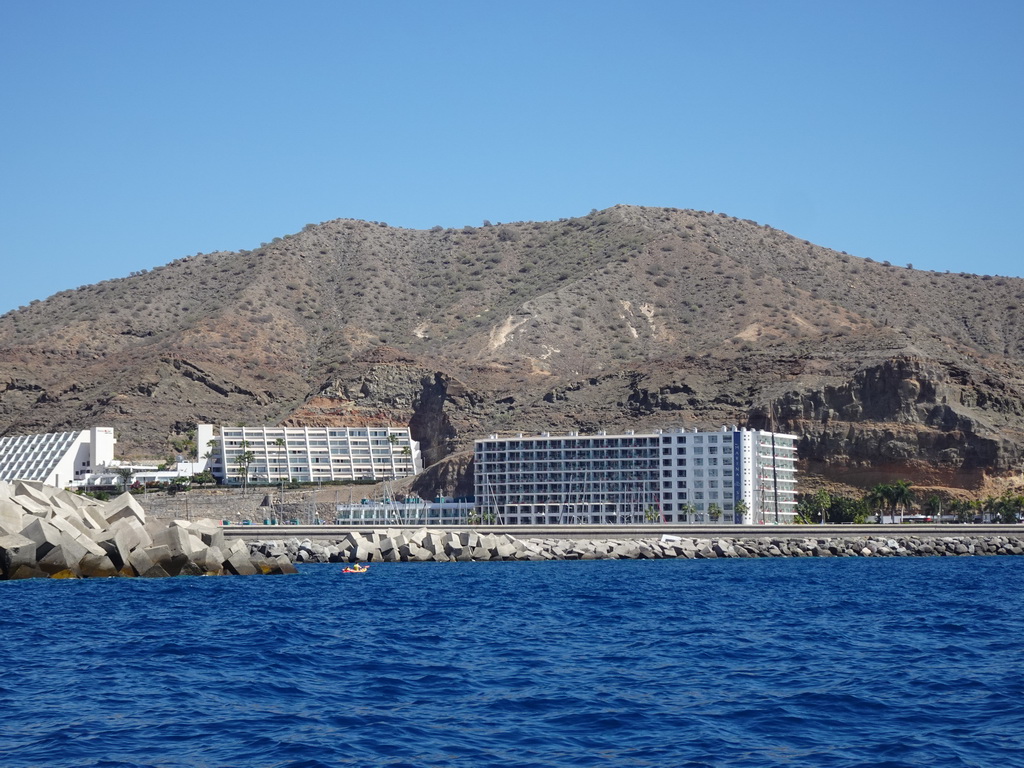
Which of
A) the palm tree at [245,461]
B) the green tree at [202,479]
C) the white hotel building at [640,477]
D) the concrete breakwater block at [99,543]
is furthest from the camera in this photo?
the green tree at [202,479]

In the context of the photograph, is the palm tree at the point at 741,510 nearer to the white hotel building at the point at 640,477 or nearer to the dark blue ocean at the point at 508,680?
the white hotel building at the point at 640,477

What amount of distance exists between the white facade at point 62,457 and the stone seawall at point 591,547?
7877 cm

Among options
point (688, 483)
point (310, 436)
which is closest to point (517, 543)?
point (688, 483)

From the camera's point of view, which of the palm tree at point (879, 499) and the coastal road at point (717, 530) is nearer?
the coastal road at point (717, 530)

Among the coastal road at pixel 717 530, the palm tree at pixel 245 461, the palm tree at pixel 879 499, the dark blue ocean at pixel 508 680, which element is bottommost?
the coastal road at pixel 717 530

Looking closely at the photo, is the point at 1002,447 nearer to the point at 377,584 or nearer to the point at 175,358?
the point at 377,584

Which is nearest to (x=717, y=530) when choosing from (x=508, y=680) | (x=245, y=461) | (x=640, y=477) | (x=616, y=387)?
(x=640, y=477)

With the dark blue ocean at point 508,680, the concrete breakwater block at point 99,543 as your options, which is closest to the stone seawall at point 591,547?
the concrete breakwater block at point 99,543

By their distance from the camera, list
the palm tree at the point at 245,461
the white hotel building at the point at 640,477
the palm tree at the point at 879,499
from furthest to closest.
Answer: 1. the palm tree at the point at 245,461
2. the white hotel building at the point at 640,477
3. the palm tree at the point at 879,499

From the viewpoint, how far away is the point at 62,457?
531ft

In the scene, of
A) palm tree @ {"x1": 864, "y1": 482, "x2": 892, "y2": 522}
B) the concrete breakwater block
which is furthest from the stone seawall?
palm tree @ {"x1": 864, "y1": 482, "x2": 892, "y2": 522}

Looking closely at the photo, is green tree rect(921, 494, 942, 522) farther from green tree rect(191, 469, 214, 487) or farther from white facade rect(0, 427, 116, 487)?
white facade rect(0, 427, 116, 487)

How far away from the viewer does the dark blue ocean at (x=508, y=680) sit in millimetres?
20109

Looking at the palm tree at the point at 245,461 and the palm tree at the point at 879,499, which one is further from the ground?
the palm tree at the point at 245,461
